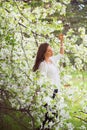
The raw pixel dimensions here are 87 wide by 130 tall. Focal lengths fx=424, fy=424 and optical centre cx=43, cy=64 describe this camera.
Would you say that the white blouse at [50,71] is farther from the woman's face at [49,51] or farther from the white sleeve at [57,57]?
the white sleeve at [57,57]

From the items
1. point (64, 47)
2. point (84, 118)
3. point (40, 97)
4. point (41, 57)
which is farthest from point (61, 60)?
point (40, 97)

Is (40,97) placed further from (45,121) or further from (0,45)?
(0,45)

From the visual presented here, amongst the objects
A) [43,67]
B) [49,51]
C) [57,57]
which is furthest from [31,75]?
[57,57]

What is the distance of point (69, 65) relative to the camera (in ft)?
23.4

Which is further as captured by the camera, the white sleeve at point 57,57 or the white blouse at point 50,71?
the white sleeve at point 57,57

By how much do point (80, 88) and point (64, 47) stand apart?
1158 mm

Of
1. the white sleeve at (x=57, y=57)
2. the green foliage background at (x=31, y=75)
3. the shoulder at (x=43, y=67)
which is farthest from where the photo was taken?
the white sleeve at (x=57, y=57)

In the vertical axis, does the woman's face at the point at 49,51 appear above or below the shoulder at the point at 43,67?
above

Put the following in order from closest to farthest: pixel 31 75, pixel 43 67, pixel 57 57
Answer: pixel 31 75
pixel 43 67
pixel 57 57

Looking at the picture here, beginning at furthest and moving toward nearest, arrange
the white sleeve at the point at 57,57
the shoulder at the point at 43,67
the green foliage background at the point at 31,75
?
the white sleeve at the point at 57,57 < the shoulder at the point at 43,67 < the green foliage background at the point at 31,75

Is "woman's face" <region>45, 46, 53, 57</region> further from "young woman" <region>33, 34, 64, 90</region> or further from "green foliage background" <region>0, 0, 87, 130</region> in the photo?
"green foliage background" <region>0, 0, 87, 130</region>

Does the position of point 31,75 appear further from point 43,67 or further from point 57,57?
point 57,57

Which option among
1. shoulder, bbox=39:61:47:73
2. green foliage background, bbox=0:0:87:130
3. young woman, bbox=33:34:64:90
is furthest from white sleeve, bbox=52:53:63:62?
shoulder, bbox=39:61:47:73

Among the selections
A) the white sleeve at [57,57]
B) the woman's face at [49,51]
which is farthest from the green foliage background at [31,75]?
the woman's face at [49,51]
